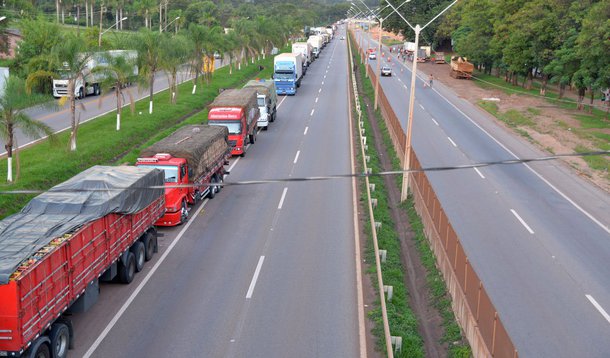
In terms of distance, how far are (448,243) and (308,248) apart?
4909 mm

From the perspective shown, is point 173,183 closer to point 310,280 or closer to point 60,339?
point 310,280

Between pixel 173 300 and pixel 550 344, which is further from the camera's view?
pixel 173 300

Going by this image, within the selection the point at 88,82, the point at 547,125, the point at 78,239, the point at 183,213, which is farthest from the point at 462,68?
the point at 78,239

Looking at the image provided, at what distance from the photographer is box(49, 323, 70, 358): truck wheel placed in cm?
1373

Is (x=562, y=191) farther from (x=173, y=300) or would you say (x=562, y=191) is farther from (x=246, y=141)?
(x=173, y=300)

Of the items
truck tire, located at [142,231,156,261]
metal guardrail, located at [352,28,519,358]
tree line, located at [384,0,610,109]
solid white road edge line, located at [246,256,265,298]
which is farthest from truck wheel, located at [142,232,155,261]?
tree line, located at [384,0,610,109]

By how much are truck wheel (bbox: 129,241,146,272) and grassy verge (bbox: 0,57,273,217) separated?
681 centimetres

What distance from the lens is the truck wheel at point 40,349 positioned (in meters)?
12.8

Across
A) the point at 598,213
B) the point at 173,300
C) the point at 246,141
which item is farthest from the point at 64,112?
the point at 598,213

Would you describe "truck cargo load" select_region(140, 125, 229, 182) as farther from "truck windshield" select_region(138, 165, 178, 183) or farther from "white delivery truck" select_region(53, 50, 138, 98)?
"white delivery truck" select_region(53, 50, 138, 98)

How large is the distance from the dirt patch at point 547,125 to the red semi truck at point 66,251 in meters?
22.8

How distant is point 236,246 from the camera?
21938 mm

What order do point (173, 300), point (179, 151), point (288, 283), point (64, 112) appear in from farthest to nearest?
point (64, 112)
point (179, 151)
point (288, 283)
point (173, 300)

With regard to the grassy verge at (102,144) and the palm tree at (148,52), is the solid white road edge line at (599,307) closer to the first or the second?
the grassy verge at (102,144)
